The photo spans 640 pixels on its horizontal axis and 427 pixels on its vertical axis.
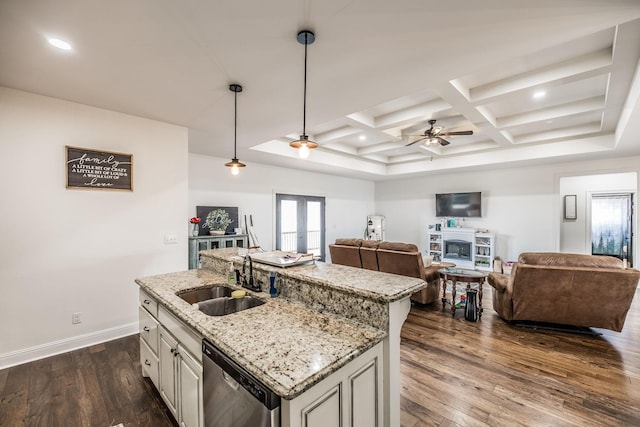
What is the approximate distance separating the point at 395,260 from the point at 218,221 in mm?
3499

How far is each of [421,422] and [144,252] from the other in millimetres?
3481

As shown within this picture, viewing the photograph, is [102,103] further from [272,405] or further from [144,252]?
[272,405]

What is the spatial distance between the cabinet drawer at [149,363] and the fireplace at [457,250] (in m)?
7.22

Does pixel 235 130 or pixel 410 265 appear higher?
pixel 235 130

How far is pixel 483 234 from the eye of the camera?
274 inches

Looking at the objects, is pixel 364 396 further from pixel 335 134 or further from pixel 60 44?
pixel 335 134

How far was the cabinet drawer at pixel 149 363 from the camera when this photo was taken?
2.16m

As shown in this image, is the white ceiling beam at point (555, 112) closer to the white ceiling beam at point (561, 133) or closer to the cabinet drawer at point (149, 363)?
the white ceiling beam at point (561, 133)

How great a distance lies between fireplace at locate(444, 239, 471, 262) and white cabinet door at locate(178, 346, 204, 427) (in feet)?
23.7

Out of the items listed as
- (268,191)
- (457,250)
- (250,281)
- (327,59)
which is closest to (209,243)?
(268,191)

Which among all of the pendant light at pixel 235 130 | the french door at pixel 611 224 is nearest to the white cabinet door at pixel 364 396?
Result: the pendant light at pixel 235 130

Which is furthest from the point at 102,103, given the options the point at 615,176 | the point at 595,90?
the point at 615,176

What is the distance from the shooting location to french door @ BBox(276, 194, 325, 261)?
674 cm

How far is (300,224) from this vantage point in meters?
7.19
